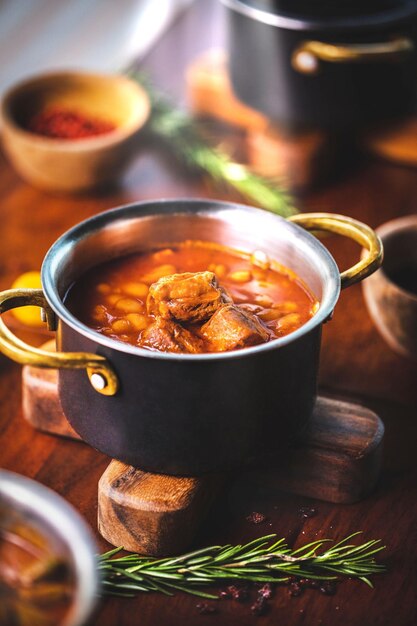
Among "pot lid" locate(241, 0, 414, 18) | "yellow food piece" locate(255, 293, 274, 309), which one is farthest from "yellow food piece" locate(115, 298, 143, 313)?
"pot lid" locate(241, 0, 414, 18)

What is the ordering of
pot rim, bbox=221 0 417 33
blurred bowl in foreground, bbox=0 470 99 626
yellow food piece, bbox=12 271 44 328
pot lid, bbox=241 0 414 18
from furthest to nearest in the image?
pot lid, bbox=241 0 414 18, pot rim, bbox=221 0 417 33, yellow food piece, bbox=12 271 44 328, blurred bowl in foreground, bbox=0 470 99 626

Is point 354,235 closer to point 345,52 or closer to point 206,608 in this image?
point 206,608

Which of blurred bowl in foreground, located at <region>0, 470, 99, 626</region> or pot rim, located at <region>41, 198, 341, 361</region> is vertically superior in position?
blurred bowl in foreground, located at <region>0, 470, 99, 626</region>

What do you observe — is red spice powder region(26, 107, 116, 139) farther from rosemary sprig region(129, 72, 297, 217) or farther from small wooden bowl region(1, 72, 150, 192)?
rosemary sprig region(129, 72, 297, 217)

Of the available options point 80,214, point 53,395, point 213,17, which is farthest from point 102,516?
point 213,17

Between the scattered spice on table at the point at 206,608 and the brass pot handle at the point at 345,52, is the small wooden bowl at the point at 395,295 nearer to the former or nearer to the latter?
the brass pot handle at the point at 345,52

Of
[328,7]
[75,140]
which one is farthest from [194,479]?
[328,7]
